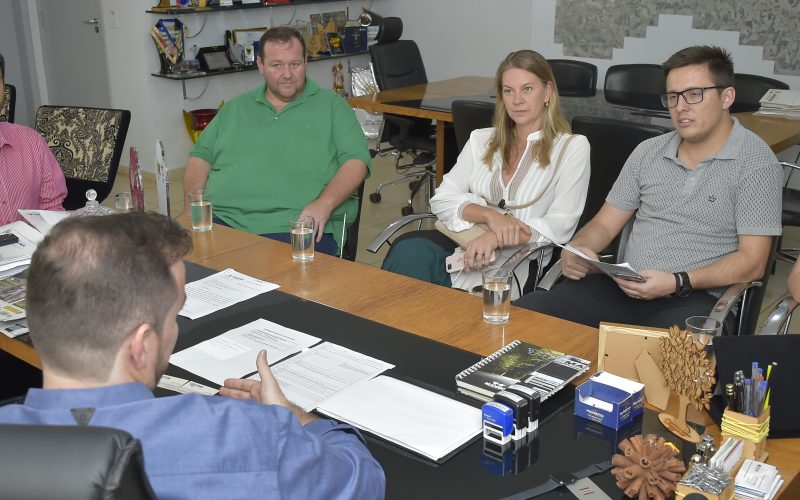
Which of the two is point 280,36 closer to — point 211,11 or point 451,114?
point 451,114

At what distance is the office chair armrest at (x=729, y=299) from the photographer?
227 centimetres

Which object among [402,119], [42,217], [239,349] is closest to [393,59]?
[402,119]

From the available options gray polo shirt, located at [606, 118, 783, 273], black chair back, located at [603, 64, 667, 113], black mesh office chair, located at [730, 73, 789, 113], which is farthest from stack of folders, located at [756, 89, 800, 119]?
gray polo shirt, located at [606, 118, 783, 273]

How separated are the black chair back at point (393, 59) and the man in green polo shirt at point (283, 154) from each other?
2.12 metres

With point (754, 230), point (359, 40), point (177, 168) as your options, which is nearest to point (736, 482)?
point (754, 230)

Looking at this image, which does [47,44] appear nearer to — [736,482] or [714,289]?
[714,289]

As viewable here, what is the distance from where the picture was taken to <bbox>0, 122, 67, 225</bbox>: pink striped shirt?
9.67 ft

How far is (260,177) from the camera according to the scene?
10.9ft

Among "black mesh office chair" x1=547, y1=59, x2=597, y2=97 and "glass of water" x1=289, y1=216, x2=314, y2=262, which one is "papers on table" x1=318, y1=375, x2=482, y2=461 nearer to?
"glass of water" x1=289, y1=216, x2=314, y2=262

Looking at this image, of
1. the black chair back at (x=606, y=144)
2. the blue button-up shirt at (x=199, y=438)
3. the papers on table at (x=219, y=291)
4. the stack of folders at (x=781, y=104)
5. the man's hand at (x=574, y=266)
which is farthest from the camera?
the stack of folders at (x=781, y=104)

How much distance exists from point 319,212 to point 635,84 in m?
2.83

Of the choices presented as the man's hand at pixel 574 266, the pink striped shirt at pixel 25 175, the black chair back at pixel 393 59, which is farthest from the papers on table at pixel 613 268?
the black chair back at pixel 393 59

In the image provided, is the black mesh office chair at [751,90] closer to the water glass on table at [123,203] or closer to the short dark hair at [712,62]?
the short dark hair at [712,62]

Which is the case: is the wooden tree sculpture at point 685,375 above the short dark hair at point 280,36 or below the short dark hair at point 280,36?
below
